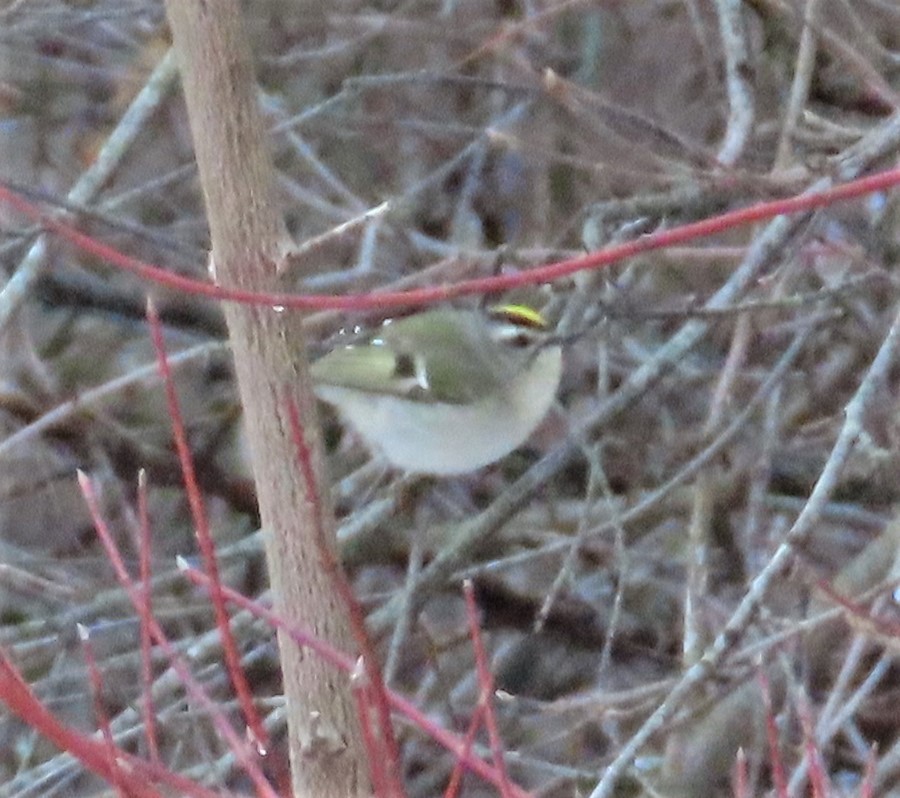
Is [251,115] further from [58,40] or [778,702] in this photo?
[58,40]

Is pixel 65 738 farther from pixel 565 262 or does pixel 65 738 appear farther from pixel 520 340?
pixel 520 340

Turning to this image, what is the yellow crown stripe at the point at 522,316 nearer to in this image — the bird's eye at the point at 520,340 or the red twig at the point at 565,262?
the bird's eye at the point at 520,340

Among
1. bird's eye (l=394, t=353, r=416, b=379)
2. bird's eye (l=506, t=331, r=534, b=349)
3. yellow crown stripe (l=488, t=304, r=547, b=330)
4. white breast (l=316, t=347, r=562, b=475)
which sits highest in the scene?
yellow crown stripe (l=488, t=304, r=547, b=330)

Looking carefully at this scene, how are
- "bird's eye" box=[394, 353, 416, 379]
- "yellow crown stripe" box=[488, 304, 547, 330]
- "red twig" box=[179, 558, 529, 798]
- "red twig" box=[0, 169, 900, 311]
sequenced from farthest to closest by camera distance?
1. "bird's eye" box=[394, 353, 416, 379]
2. "yellow crown stripe" box=[488, 304, 547, 330]
3. "red twig" box=[179, 558, 529, 798]
4. "red twig" box=[0, 169, 900, 311]

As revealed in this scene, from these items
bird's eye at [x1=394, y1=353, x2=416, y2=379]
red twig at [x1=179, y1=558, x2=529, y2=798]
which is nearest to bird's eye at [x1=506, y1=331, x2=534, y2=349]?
bird's eye at [x1=394, y1=353, x2=416, y2=379]

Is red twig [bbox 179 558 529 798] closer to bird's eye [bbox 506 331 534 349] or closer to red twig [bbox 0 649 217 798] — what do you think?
red twig [bbox 0 649 217 798]

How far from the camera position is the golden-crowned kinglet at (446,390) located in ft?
10.2

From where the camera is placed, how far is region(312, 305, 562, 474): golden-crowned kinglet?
310 centimetres

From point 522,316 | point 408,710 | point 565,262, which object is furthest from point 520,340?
point 565,262

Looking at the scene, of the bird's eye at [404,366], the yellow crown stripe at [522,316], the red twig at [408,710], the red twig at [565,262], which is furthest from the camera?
the bird's eye at [404,366]

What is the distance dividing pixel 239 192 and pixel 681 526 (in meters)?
2.36

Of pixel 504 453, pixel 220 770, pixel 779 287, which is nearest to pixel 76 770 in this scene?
pixel 220 770

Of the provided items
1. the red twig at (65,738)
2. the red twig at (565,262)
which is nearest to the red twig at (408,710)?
the red twig at (65,738)

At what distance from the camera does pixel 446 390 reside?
10.6 feet
